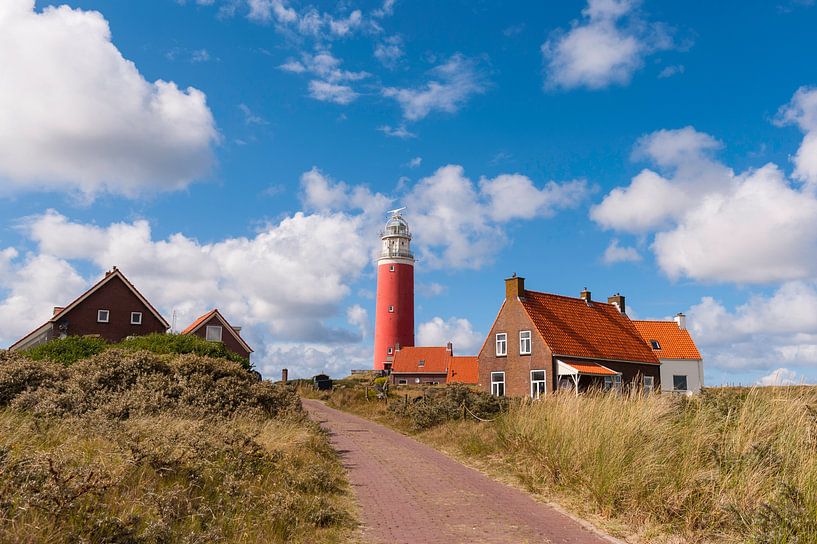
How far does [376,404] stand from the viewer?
3083 centimetres

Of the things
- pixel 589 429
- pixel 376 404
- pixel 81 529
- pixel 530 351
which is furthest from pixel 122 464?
pixel 530 351

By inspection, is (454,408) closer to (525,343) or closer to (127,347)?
(127,347)

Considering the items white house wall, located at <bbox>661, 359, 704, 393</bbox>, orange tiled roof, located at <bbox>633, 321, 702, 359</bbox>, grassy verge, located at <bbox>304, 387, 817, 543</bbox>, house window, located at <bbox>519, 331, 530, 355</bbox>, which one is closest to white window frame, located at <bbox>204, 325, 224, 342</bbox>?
house window, located at <bbox>519, 331, 530, 355</bbox>

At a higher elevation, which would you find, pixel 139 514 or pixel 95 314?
pixel 95 314

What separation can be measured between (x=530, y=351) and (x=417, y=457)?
1950 centimetres

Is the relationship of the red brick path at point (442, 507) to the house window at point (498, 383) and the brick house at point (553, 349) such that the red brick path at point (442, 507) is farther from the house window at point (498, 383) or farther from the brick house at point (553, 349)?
the house window at point (498, 383)

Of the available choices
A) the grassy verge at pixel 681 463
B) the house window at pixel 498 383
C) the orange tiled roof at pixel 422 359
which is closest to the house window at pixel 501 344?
the house window at pixel 498 383

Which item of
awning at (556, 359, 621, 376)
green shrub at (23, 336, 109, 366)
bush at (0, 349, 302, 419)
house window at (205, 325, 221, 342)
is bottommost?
bush at (0, 349, 302, 419)

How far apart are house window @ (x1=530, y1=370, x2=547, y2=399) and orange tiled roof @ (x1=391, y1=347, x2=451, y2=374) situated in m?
26.4

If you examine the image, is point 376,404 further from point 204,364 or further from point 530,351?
point 204,364

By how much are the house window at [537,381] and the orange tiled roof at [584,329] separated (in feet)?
5.04

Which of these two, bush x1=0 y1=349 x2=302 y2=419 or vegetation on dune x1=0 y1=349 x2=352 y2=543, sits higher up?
bush x1=0 y1=349 x2=302 y2=419

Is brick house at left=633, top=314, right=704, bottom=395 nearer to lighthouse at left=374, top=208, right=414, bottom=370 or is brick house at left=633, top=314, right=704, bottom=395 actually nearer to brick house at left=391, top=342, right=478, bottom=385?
brick house at left=391, top=342, right=478, bottom=385

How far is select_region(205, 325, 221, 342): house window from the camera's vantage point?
145 feet
